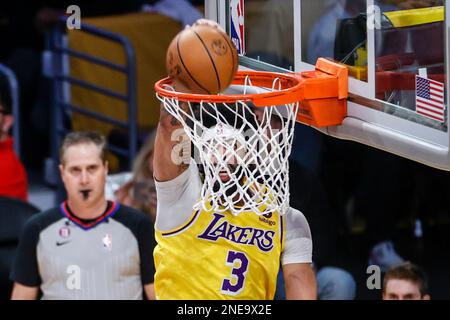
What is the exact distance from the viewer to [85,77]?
6.98m

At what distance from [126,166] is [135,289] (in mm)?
1837

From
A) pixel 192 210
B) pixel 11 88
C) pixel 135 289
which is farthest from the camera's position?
pixel 11 88

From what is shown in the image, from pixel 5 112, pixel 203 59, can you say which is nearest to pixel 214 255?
pixel 203 59

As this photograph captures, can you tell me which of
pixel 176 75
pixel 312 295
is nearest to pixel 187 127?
pixel 176 75

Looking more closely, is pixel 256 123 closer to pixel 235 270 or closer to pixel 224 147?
pixel 224 147

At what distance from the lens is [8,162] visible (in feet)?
21.1

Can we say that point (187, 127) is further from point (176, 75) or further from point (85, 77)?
point (85, 77)

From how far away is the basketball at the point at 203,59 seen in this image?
3797 mm

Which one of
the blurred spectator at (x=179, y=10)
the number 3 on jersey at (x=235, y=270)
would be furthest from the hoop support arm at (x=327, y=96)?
the blurred spectator at (x=179, y=10)

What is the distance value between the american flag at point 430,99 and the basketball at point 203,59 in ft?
1.98

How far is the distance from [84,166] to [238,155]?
55.1 inches

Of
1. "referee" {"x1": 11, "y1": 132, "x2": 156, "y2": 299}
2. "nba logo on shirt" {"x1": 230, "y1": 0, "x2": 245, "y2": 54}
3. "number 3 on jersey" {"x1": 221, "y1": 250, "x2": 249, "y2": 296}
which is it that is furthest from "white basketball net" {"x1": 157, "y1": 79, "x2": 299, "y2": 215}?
"referee" {"x1": 11, "y1": 132, "x2": 156, "y2": 299}

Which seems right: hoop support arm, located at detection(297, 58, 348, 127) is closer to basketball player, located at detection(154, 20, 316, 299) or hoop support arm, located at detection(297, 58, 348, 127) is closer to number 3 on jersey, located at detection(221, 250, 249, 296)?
basketball player, located at detection(154, 20, 316, 299)

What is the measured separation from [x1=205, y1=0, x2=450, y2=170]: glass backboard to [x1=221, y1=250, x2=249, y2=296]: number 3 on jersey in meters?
0.55
